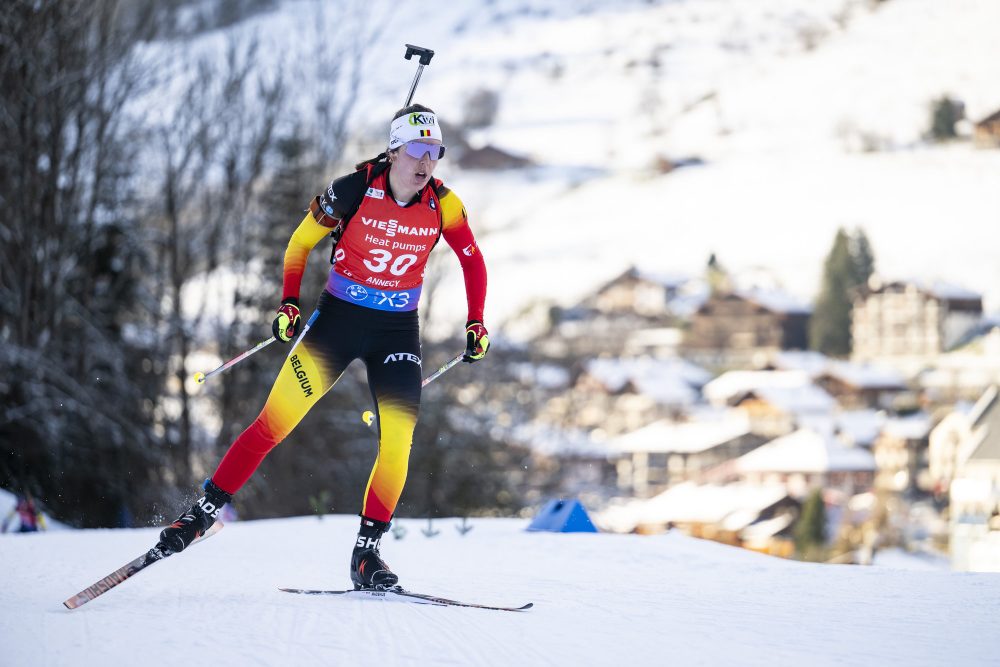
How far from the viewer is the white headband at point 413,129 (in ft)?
13.8

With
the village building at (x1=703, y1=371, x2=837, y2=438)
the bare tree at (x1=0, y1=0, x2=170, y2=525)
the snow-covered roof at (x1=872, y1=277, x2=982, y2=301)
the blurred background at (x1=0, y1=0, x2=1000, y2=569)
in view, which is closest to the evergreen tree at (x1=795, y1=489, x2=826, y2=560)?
the blurred background at (x1=0, y1=0, x2=1000, y2=569)

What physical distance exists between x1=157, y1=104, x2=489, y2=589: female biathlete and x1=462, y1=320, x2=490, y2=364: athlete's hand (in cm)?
1

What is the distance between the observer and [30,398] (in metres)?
15.1

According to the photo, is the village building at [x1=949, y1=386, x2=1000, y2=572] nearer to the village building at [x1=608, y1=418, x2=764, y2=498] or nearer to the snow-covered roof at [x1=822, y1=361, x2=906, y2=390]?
the village building at [x1=608, y1=418, x2=764, y2=498]

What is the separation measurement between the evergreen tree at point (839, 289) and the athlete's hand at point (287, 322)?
69129mm

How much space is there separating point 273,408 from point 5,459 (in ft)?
37.3

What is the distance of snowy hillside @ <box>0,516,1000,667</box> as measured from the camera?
2.97m

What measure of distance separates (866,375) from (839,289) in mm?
6299

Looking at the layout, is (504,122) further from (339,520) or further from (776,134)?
(339,520)

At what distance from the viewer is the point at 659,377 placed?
→ 67500 millimetres

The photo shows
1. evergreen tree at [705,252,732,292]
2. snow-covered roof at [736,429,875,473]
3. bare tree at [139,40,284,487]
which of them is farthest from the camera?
evergreen tree at [705,252,732,292]

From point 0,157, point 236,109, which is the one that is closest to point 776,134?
point 236,109

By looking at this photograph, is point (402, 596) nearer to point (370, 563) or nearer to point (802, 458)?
point (370, 563)

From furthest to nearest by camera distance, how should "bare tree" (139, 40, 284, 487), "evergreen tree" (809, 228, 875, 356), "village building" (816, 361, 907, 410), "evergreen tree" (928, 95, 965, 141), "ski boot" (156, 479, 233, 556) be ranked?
→ "evergreen tree" (928, 95, 965, 141) → "evergreen tree" (809, 228, 875, 356) → "village building" (816, 361, 907, 410) → "bare tree" (139, 40, 284, 487) → "ski boot" (156, 479, 233, 556)
